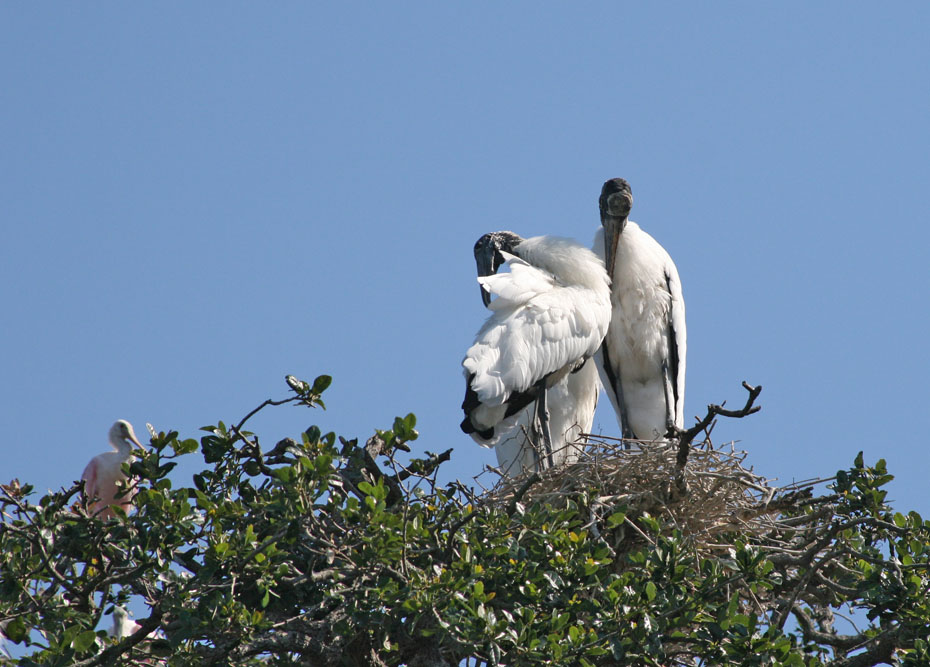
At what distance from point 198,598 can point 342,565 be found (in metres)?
0.47

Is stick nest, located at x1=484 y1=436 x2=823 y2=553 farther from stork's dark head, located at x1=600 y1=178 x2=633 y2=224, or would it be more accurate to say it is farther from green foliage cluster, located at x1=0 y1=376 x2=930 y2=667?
stork's dark head, located at x1=600 y1=178 x2=633 y2=224

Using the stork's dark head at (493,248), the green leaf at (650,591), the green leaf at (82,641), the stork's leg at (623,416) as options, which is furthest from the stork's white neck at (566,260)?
the green leaf at (82,641)

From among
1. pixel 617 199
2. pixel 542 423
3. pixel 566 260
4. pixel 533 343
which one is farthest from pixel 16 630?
pixel 617 199

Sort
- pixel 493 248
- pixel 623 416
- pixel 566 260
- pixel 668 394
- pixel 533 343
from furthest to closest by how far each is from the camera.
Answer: pixel 493 248 → pixel 623 416 → pixel 668 394 → pixel 566 260 → pixel 533 343

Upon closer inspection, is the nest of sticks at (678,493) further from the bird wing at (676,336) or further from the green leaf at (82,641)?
the green leaf at (82,641)

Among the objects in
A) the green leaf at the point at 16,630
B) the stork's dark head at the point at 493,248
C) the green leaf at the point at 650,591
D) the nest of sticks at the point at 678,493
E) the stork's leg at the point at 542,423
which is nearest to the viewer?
the green leaf at the point at 16,630

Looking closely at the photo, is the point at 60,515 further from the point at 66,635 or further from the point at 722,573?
the point at 722,573

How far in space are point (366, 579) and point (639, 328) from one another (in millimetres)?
3164

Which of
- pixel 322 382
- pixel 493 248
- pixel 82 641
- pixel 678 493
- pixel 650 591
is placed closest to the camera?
pixel 82 641

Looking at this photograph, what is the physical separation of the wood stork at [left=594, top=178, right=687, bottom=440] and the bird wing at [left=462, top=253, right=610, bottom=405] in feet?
0.85

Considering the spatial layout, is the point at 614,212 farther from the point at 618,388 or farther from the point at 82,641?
the point at 82,641

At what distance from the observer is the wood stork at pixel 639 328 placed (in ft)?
22.4

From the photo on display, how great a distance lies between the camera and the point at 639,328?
6.84m

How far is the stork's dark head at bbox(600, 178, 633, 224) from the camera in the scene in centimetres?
692
